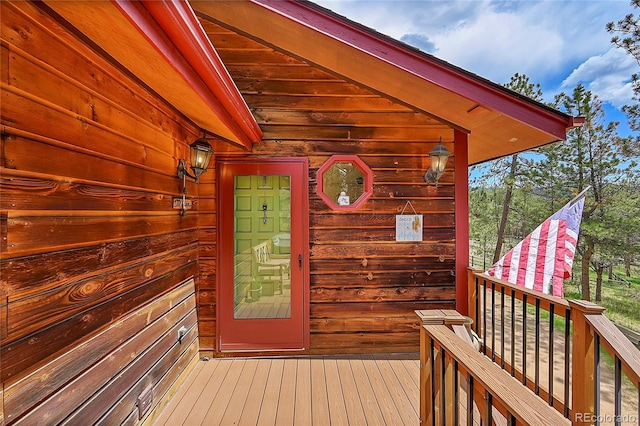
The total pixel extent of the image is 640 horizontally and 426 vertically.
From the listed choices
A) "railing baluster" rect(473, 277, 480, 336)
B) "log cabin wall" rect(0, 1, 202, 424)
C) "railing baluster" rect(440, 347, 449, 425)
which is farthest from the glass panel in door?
"railing baluster" rect(473, 277, 480, 336)

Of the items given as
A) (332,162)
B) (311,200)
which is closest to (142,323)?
(311,200)

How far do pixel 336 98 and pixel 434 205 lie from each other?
4.96 feet

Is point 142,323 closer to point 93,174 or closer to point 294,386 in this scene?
point 93,174

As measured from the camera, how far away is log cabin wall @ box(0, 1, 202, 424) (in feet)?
3.47

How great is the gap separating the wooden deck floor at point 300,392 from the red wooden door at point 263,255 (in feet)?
0.89

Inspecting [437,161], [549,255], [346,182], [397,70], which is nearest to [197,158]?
[346,182]

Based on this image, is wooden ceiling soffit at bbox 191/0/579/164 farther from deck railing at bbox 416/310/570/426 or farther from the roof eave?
deck railing at bbox 416/310/570/426

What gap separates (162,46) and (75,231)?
936mm

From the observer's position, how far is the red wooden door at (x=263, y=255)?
289cm

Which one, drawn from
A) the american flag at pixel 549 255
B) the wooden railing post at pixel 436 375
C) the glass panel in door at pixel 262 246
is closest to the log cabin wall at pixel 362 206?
the glass panel in door at pixel 262 246

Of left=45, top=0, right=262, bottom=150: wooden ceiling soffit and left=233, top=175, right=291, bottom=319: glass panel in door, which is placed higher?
left=45, top=0, right=262, bottom=150: wooden ceiling soffit

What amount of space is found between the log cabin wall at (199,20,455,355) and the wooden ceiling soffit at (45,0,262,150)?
40.4 inches

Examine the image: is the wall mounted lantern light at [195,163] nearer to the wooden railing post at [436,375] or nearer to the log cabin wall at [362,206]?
the log cabin wall at [362,206]

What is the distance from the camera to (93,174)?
57.2 inches
